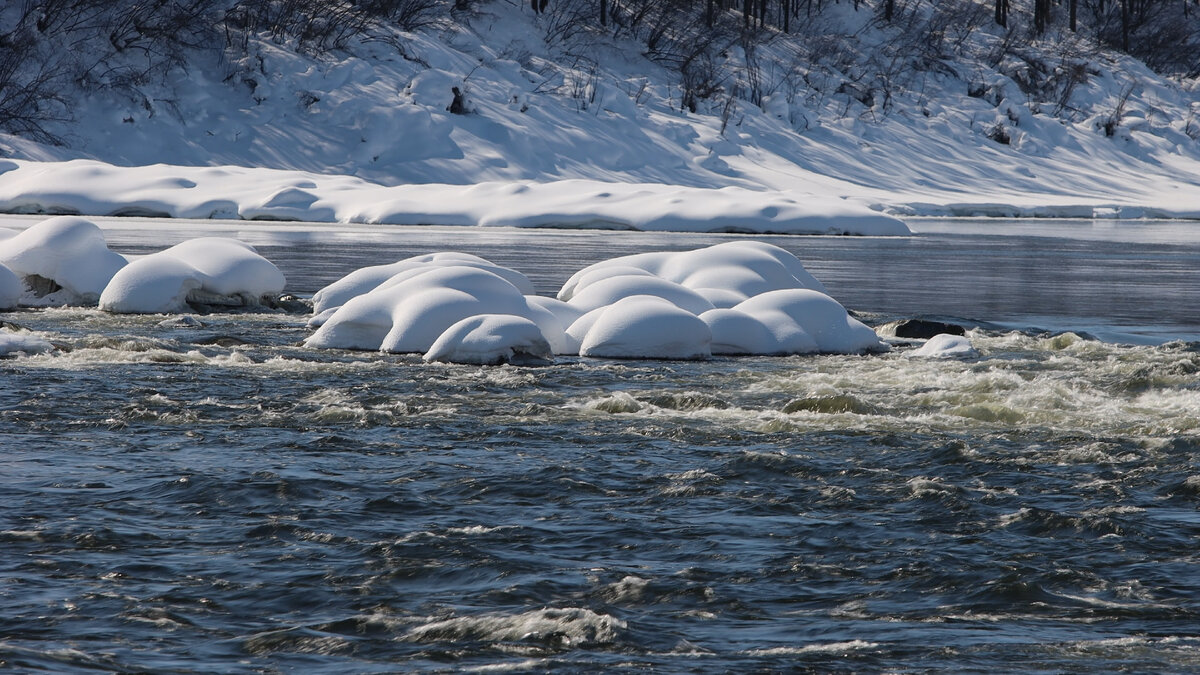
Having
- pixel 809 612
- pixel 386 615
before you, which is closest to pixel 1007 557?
pixel 809 612

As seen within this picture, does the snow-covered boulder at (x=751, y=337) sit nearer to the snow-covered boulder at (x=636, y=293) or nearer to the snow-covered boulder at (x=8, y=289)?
the snow-covered boulder at (x=636, y=293)

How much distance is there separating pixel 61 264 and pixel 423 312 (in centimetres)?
555

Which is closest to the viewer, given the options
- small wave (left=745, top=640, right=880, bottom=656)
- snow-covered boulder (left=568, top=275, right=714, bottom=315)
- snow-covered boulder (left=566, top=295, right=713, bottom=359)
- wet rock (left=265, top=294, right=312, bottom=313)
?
small wave (left=745, top=640, right=880, bottom=656)

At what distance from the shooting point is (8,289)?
14.2 m

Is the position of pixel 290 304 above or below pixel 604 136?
below

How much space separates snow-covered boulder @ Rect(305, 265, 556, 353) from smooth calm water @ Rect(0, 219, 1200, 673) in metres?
0.38

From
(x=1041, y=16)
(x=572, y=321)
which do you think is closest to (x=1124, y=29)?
(x=1041, y=16)

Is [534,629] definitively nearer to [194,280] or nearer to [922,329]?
[922,329]

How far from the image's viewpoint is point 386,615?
4.77 meters

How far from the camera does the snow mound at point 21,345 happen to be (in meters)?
10.5

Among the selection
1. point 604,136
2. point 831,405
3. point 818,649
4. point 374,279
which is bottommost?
point 818,649

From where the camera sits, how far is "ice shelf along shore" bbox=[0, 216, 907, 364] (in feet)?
37.4

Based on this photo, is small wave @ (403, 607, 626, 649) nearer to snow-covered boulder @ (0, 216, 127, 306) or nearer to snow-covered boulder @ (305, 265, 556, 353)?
snow-covered boulder @ (305, 265, 556, 353)

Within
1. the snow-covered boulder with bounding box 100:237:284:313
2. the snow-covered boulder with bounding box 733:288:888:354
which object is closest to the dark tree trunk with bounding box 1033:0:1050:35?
the snow-covered boulder with bounding box 100:237:284:313
